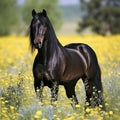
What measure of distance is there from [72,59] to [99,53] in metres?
11.2

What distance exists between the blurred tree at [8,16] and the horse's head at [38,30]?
50.1m

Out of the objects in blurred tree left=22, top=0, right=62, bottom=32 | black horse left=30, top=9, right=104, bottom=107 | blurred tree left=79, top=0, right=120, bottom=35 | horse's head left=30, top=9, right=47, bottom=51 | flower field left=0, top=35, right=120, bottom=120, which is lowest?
flower field left=0, top=35, right=120, bottom=120

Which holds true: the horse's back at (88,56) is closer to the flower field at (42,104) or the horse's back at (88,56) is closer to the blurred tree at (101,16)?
the flower field at (42,104)

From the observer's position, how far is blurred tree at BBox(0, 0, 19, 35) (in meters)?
57.7

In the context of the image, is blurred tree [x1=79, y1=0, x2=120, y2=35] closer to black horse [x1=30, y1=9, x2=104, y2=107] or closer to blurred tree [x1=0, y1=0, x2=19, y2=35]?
blurred tree [x1=0, y1=0, x2=19, y2=35]

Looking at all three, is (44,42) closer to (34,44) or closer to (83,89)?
(34,44)

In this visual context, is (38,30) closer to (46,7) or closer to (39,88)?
(39,88)

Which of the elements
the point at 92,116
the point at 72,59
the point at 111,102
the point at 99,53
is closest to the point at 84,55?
the point at 72,59

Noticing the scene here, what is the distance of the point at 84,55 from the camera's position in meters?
8.66

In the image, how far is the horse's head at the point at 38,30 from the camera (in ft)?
23.6

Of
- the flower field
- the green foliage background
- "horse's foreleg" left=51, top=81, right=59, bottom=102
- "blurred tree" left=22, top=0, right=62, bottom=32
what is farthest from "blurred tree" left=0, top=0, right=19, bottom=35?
"horse's foreleg" left=51, top=81, right=59, bottom=102

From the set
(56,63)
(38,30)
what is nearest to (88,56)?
(56,63)

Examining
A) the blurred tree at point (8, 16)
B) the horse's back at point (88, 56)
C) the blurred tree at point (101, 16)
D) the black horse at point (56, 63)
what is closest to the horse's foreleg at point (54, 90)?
the black horse at point (56, 63)

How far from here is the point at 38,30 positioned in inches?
285
